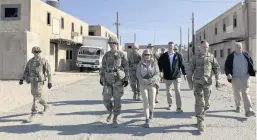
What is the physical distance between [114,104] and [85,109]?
89.1 inches

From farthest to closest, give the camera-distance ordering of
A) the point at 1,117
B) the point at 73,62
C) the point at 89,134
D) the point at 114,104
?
the point at 73,62, the point at 1,117, the point at 114,104, the point at 89,134

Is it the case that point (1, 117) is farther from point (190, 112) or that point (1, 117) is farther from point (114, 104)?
point (190, 112)

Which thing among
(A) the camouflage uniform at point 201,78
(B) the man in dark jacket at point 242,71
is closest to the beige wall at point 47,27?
(B) the man in dark jacket at point 242,71

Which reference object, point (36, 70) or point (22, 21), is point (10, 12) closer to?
point (22, 21)

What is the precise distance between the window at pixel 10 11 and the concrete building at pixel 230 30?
19107 mm

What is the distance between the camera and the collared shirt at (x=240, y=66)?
7.12 m

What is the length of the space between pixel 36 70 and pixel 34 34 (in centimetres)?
1114

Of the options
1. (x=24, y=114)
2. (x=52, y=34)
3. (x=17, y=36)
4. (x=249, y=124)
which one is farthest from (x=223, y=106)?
(x=52, y=34)

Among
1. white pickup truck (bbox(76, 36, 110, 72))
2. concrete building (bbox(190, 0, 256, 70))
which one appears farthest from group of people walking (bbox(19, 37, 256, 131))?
concrete building (bbox(190, 0, 256, 70))

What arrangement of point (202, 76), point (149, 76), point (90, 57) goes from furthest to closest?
point (90, 57) < point (149, 76) < point (202, 76)

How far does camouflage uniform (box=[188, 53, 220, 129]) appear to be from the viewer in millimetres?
5926

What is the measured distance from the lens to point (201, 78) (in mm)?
6012

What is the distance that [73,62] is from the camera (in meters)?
33.6

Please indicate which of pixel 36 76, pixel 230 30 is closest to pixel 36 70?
pixel 36 76
